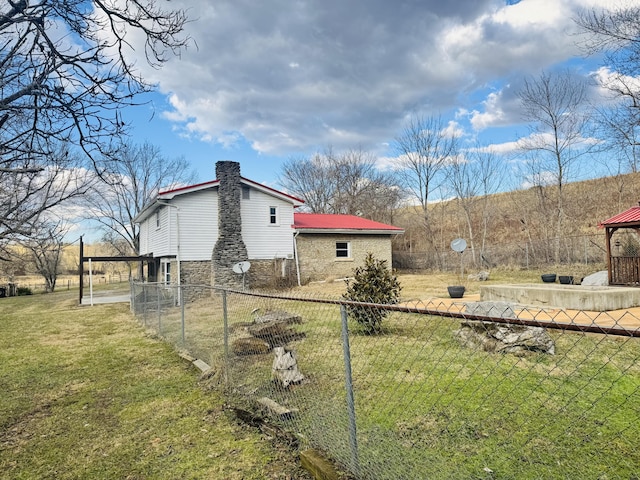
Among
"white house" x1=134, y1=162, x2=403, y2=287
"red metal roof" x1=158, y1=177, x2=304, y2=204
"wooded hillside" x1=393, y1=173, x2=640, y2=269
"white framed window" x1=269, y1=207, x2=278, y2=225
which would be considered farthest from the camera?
"wooded hillside" x1=393, y1=173, x2=640, y2=269

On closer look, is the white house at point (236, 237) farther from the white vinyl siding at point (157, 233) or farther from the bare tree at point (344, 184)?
the bare tree at point (344, 184)

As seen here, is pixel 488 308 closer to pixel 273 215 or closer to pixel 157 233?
pixel 273 215

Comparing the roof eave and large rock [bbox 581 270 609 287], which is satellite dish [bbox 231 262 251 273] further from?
large rock [bbox 581 270 609 287]

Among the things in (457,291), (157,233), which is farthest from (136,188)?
(457,291)

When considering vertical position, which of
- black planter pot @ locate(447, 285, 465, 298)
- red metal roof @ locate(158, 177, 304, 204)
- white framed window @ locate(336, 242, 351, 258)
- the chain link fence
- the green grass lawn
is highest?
red metal roof @ locate(158, 177, 304, 204)

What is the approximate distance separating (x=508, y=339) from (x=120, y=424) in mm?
5360

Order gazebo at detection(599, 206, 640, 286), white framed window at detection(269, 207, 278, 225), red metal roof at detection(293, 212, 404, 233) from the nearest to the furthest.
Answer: gazebo at detection(599, 206, 640, 286)
white framed window at detection(269, 207, 278, 225)
red metal roof at detection(293, 212, 404, 233)

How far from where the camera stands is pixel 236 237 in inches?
685

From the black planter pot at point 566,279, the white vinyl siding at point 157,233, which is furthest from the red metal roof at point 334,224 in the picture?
the black planter pot at point 566,279

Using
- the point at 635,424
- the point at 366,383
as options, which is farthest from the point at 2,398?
the point at 635,424

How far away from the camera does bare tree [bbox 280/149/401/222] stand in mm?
32844

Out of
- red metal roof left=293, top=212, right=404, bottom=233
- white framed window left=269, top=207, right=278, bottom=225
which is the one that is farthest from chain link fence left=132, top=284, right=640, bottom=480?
red metal roof left=293, top=212, right=404, bottom=233

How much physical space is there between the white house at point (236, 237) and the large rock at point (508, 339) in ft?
37.8

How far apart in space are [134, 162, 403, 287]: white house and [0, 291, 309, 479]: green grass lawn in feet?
30.8
